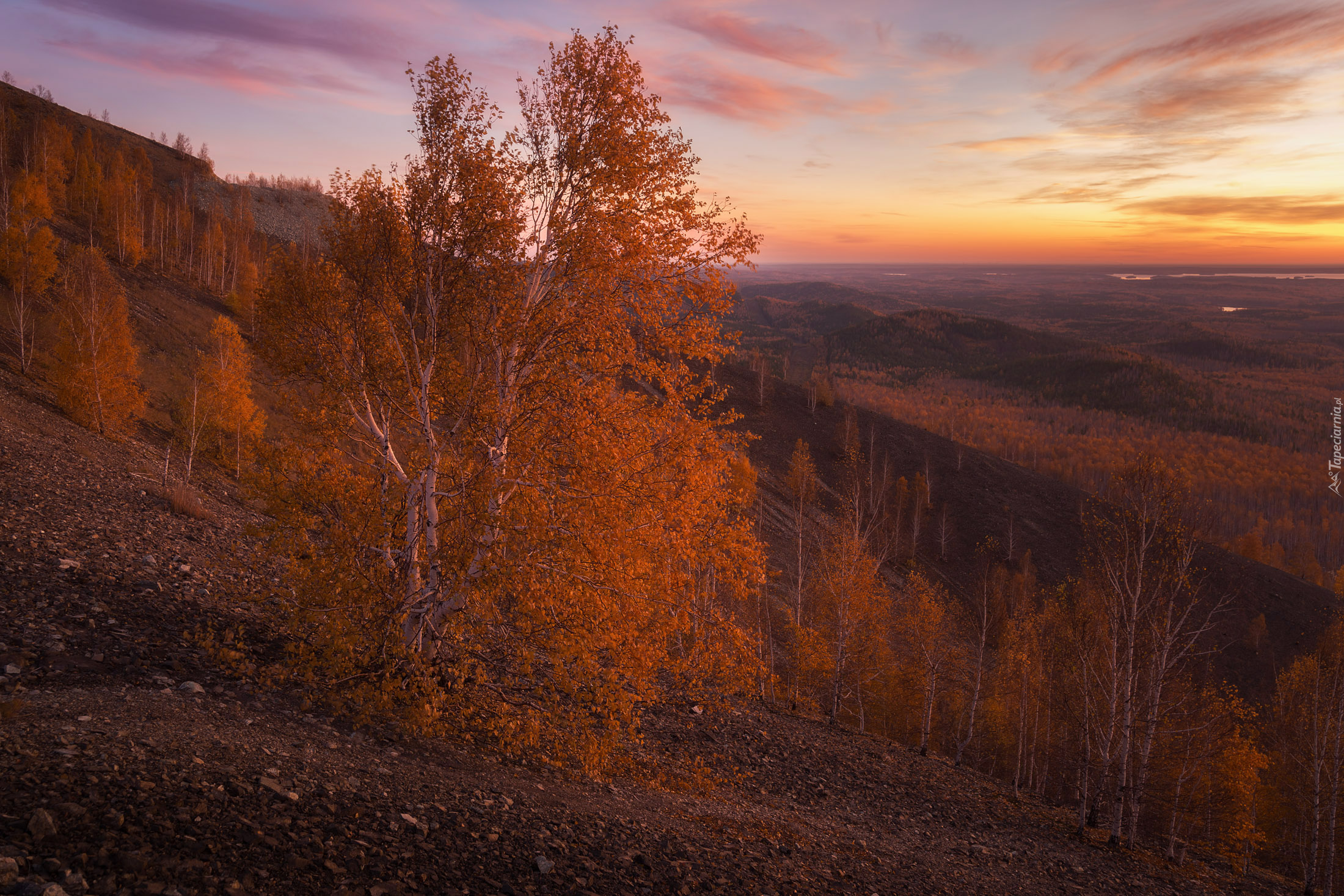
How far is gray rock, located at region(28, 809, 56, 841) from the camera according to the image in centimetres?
565

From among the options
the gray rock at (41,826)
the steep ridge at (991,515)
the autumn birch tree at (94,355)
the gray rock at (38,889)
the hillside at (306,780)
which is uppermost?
the autumn birch tree at (94,355)

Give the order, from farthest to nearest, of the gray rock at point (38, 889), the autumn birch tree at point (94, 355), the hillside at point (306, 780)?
the autumn birch tree at point (94, 355) < the hillside at point (306, 780) < the gray rock at point (38, 889)

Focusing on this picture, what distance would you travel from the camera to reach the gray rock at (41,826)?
565 cm

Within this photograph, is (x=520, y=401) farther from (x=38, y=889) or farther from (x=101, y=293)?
(x=101, y=293)

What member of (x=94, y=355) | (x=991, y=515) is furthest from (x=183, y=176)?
(x=991, y=515)

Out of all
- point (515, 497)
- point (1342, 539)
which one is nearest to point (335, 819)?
point (515, 497)

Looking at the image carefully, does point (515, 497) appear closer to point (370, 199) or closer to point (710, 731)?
point (370, 199)

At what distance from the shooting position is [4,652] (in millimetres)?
9961

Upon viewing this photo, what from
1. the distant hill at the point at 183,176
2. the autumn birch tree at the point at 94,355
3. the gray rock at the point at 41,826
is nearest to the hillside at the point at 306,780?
the gray rock at the point at 41,826

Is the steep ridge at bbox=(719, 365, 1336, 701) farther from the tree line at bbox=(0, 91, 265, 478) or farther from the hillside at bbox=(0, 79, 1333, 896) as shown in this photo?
the tree line at bbox=(0, 91, 265, 478)

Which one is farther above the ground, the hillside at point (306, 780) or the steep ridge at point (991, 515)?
the hillside at point (306, 780)

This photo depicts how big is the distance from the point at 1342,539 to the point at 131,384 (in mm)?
254525

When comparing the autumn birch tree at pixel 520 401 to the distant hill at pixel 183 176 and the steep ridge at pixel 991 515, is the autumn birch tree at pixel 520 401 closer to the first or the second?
the steep ridge at pixel 991 515

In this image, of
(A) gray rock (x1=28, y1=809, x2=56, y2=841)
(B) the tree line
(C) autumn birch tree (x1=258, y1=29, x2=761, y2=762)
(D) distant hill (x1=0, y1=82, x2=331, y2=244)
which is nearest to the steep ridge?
(B) the tree line
